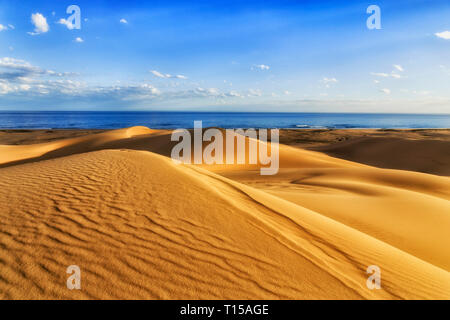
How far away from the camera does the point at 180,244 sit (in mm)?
3076

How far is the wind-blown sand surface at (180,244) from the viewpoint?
2.48 metres

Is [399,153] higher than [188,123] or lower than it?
lower

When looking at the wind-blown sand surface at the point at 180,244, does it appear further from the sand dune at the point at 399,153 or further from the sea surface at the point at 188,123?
the sea surface at the point at 188,123

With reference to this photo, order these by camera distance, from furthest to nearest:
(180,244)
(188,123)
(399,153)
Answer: (188,123) → (399,153) → (180,244)

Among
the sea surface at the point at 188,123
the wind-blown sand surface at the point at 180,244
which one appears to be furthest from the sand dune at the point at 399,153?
the sea surface at the point at 188,123

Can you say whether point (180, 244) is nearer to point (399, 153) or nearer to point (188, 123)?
point (399, 153)

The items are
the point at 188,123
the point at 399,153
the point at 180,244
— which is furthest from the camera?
the point at 188,123

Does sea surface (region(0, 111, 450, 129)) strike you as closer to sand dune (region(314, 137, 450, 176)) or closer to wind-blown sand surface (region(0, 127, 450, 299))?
sand dune (region(314, 137, 450, 176))

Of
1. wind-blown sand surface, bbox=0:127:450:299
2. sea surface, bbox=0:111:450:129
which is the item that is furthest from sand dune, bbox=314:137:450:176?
sea surface, bbox=0:111:450:129

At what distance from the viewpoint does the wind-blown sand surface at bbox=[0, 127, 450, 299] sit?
248 cm

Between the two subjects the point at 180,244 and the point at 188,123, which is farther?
the point at 188,123

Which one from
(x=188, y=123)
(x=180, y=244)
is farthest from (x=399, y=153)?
(x=188, y=123)
